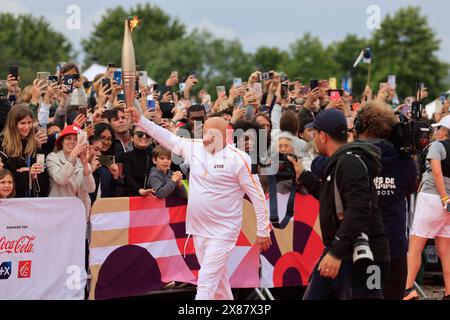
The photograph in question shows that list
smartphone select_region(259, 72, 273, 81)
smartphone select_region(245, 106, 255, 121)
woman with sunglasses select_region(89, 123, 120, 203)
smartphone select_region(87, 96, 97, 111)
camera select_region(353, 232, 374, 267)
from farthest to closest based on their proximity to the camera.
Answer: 1. smartphone select_region(259, 72, 273, 81)
2. smartphone select_region(87, 96, 97, 111)
3. smartphone select_region(245, 106, 255, 121)
4. woman with sunglasses select_region(89, 123, 120, 203)
5. camera select_region(353, 232, 374, 267)

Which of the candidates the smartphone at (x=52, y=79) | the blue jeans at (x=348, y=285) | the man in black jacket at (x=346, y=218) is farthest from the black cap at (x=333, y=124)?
the smartphone at (x=52, y=79)

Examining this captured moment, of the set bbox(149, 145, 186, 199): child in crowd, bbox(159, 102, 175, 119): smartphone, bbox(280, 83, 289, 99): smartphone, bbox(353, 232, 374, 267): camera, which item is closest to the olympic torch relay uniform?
→ bbox(149, 145, 186, 199): child in crowd

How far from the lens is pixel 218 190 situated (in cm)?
878

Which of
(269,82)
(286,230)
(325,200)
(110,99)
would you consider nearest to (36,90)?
(110,99)

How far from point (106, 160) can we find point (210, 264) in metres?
1.95

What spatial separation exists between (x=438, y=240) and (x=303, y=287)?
1.73 meters

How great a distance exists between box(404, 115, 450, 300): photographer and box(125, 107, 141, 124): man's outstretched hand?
3.98 m

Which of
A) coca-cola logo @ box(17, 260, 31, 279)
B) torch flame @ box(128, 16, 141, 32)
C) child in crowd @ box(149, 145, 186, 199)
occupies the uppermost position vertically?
torch flame @ box(128, 16, 141, 32)

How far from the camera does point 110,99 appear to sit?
11.1 m

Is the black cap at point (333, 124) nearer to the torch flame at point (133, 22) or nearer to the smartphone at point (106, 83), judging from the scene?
the torch flame at point (133, 22)

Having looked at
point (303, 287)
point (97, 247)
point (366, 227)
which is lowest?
point (303, 287)

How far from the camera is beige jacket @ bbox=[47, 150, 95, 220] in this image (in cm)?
906

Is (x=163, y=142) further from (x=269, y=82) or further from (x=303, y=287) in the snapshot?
(x=269, y=82)

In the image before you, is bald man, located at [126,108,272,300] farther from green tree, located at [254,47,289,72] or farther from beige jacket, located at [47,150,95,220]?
green tree, located at [254,47,289,72]
